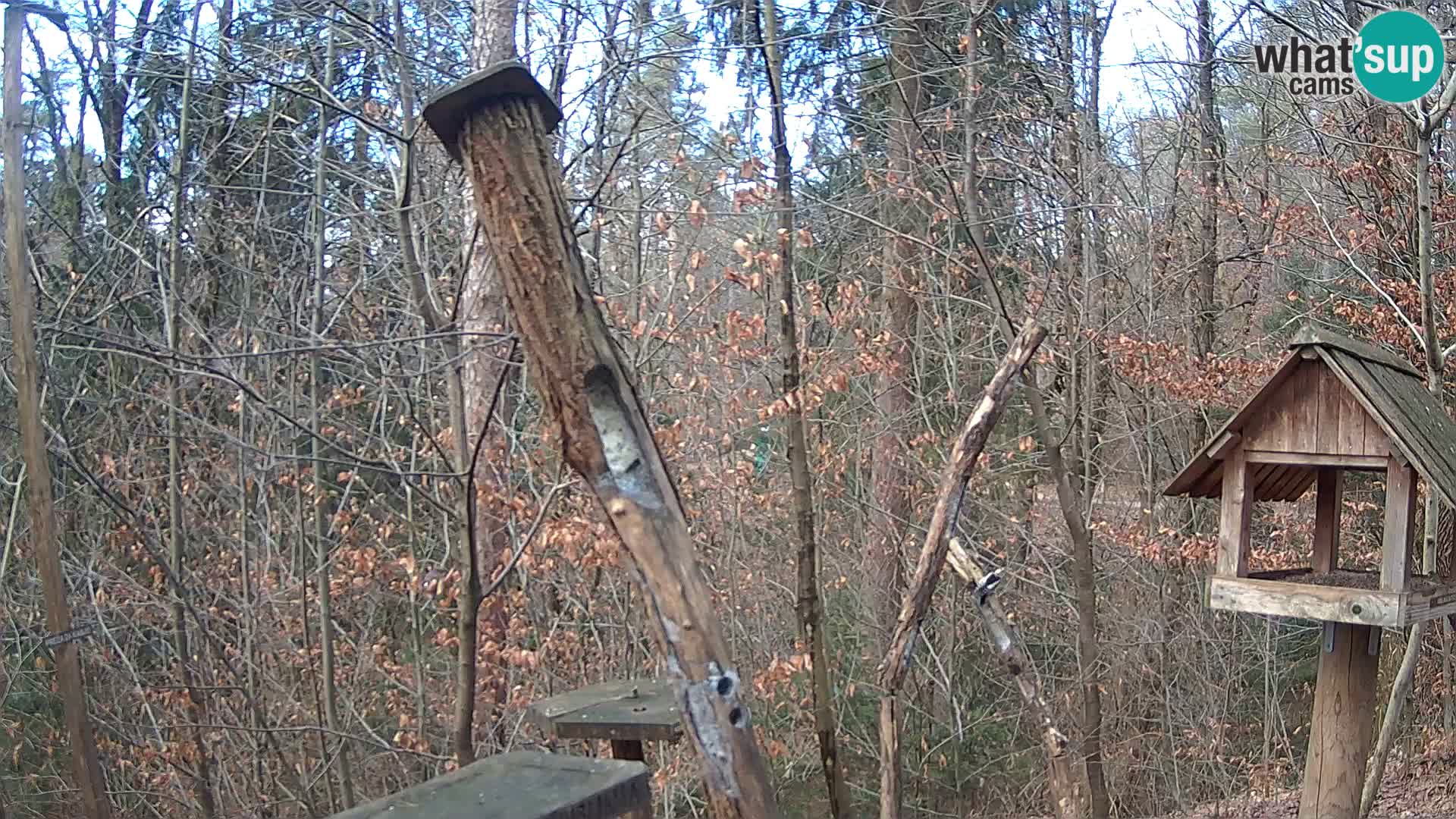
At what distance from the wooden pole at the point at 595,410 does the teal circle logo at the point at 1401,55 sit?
5.02 metres

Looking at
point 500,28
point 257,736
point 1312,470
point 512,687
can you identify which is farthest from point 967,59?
point 257,736

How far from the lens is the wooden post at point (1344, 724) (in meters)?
4.03

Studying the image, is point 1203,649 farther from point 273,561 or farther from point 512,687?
point 273,561

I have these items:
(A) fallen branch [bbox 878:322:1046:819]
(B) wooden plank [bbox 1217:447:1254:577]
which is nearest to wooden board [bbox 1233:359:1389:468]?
(B) wooden plank [bbox 1217:447:1254:577]

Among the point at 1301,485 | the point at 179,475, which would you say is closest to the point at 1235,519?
the point at 1301,485

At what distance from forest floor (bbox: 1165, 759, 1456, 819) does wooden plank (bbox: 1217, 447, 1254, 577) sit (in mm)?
4448

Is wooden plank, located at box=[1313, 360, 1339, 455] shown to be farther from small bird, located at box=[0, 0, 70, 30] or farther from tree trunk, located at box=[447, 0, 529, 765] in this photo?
small bird, located at box=[0, 0, 70, 30]

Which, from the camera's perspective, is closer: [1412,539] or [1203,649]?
[1412,539]

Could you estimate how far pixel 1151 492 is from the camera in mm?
8523

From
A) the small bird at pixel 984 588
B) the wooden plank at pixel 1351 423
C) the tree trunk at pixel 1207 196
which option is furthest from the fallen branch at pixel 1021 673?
the tree trunk at pixel 1207 196

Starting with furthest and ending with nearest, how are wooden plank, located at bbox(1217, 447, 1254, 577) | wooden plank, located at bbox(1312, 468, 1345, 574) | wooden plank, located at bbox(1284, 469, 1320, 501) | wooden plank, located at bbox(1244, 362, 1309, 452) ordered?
1. wooden plank, located at bbox(1284, 469, 1320, 501)
2. wooden plank, located at bbox(1312, 468, 1345, 574)
3. wooden plank, located at bbox(1217, 447, 1254, 577)
4. wooden plank, located at bbox(1244, 362, 1309, 452)

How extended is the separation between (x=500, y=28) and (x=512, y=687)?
11.7ft

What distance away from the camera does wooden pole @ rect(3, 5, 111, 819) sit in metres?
5.49

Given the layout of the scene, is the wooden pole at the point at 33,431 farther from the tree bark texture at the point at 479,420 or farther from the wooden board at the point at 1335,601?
the wooden board at the point at 1335,601
